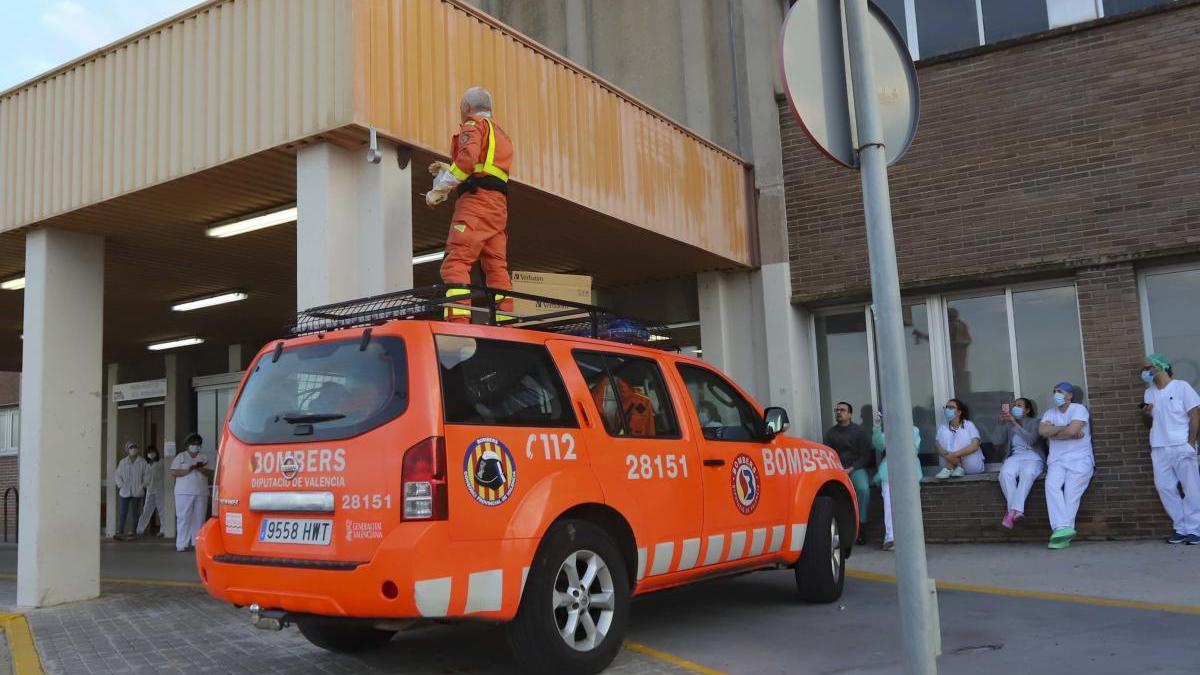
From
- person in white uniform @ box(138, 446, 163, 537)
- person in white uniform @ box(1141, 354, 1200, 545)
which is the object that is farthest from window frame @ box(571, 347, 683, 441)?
person in white uniform @ box(138, 446, 163, 537)

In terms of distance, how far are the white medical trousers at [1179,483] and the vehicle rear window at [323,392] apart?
8.56 m

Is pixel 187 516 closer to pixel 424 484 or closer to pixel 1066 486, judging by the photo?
pixel 424 484

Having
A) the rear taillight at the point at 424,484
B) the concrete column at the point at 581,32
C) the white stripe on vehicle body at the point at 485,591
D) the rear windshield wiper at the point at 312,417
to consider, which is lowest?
the white stripe on vehicle body at the point at 485,591

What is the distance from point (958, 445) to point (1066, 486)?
1.26 m

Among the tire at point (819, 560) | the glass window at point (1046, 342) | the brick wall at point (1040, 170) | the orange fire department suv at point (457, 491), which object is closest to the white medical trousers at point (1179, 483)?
the glass window at point (1046, 342)

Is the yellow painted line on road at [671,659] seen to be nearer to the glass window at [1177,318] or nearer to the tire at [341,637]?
the tire at [341,637]

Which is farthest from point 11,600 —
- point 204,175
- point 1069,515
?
point 1069,515

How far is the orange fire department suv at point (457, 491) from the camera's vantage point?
475cm

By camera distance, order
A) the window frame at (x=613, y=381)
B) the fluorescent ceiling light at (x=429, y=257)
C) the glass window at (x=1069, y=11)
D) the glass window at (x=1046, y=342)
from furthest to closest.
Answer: the glass window at (x=1069, y=11), the glass window at (x=1046, y=342), the fluorescent ceiling light at (x=429, y=257), the window frame at (x=613, y=381)

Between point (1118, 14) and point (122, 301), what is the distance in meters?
13.1

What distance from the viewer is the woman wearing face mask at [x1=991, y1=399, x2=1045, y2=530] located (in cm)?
1070

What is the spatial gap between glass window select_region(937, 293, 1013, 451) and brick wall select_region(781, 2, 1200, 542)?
0.33 meters

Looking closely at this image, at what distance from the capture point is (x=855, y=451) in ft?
38.4

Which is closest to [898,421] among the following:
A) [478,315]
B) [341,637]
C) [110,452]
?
[478,315]
